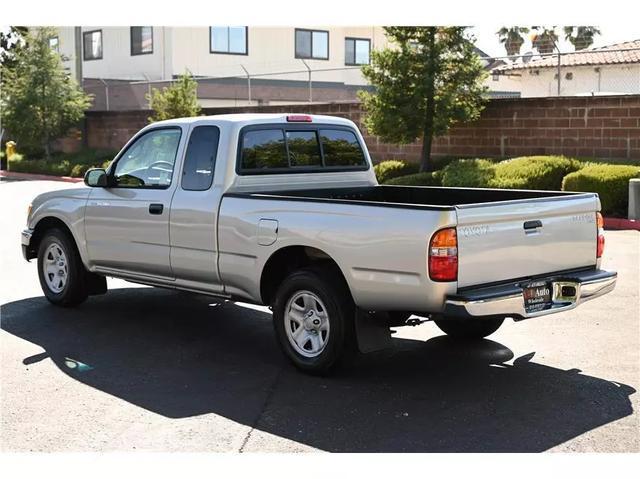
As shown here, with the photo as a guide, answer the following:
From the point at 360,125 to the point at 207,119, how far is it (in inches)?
691

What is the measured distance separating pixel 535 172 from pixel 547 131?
9.46 ft

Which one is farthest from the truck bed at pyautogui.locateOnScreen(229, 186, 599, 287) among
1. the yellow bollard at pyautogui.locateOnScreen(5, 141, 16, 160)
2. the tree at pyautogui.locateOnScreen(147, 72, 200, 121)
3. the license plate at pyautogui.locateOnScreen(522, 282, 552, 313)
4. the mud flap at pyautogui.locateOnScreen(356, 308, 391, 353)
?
the yellow bollard at pyautogui.locateOnScreen(5, 141, 16, 160)

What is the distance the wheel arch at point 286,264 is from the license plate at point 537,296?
1284 mm

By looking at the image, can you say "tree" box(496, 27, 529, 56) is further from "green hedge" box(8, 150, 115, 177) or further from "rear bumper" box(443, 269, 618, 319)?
"rear bumper" box(443, 269, 618, 319)

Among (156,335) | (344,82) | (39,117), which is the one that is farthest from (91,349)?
(344,82)

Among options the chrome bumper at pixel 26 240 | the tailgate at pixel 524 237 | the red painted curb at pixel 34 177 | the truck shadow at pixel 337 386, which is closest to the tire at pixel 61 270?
the chrome bumper at pixel 26 240

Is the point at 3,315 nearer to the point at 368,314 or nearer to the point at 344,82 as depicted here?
the point at 368,314

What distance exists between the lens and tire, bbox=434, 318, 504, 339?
24.7 ft

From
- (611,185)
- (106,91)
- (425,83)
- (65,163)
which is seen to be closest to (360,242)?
(611,185)

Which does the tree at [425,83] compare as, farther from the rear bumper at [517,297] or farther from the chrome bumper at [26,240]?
the rear bumper at [517,297]

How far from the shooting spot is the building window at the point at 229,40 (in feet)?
127

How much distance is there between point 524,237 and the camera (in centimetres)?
612

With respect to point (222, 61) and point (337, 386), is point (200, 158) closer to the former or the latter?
point (337, 386)

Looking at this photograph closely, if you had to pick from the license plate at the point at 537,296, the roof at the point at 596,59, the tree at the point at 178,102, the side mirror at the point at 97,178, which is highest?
the roof at the point at 596,59
